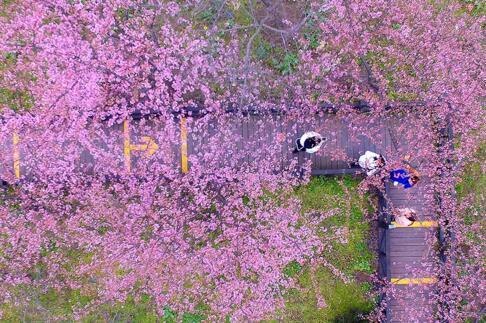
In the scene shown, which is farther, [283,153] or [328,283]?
[328,283]

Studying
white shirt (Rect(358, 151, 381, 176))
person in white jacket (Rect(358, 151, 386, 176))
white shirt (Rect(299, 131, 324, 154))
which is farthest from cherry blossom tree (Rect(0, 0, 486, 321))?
white shirt (Rect(299, 131, 324, 154))

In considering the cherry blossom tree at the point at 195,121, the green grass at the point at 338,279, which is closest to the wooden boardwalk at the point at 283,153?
the cherry blossom tree at the point at 195,121

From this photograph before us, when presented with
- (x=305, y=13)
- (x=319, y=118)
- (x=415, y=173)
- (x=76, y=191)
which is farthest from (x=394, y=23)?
(x=76, y=191)

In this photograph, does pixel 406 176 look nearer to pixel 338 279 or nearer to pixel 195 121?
pixel 338 279

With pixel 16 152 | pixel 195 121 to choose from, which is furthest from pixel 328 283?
pixel 16 152

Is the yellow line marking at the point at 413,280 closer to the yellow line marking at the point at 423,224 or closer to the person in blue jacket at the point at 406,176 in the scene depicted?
the yellow line marking at the point at 423,224

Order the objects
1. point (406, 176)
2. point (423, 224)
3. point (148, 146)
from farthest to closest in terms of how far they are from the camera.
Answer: point (423, 224), point (148, 146), point (406, 176)

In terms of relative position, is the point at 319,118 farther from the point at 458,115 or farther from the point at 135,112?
the point at 135,112
